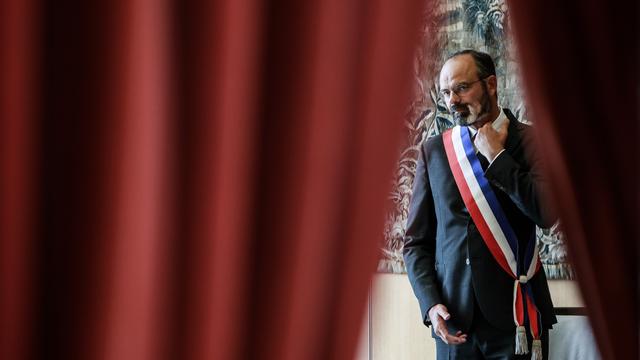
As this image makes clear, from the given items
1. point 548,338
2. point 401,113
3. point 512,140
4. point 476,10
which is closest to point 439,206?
Result: point 512,140

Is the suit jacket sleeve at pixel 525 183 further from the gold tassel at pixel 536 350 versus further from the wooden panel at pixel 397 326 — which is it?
the wooden panel at pixel 397 326

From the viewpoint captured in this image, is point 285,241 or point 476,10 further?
point 476,10

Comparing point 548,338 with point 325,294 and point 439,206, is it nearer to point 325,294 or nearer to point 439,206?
point 439,206

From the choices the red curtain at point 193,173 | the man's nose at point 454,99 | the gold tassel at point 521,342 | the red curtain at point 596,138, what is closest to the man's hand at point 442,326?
the gold tassel at point 521,342

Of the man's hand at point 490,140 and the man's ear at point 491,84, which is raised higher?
the man's ear at point 491,84

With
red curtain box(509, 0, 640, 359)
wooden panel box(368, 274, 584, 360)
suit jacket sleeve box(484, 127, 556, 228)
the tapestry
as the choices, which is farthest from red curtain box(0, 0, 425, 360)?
wooden panel box(368, 274, 584, 360)

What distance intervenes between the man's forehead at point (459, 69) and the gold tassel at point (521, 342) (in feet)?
2.05

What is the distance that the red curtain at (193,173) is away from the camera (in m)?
0.43

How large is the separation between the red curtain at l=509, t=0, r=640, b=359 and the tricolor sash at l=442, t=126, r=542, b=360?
74cm

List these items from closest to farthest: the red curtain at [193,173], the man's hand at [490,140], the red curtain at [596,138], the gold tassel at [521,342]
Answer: the red curtain at [193,173], the red curtain at [596,138], the gold tassel at [521,342], the man's hand at [490,140]

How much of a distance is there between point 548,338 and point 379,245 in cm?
124

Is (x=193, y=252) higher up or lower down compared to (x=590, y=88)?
lower down

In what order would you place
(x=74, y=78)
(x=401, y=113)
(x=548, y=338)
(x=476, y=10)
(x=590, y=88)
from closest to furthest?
(x=74, y=78)
(x=401, y=113)
(x=590, y=88)
(x=548, y=338)
(x=476, y=10)

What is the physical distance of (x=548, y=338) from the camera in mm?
1609
